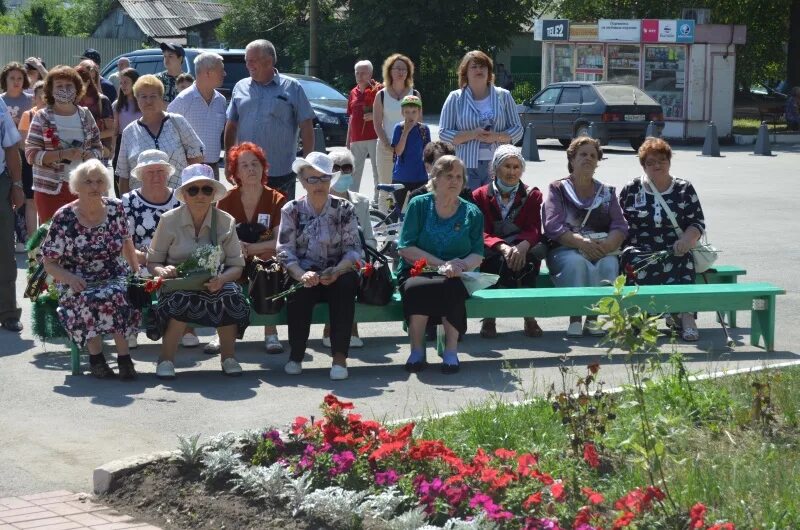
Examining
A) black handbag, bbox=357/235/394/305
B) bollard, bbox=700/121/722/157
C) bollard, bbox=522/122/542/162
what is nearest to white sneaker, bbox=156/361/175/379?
black handbag, bbox=357/235/394/305

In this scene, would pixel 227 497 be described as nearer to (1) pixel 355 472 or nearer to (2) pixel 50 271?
(1) pixel 355 472

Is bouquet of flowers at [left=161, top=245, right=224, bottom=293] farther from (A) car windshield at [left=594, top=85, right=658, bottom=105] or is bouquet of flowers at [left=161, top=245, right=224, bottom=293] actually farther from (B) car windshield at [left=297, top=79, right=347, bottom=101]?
(A) car windshield at [left=594, top=85, right=658, bottom=105]

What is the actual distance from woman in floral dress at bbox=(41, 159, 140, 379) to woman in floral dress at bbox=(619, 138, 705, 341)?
148 inches

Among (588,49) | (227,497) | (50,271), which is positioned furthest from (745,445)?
(588,49)

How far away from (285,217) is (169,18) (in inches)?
2376

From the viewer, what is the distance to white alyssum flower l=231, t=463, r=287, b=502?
18.5ft

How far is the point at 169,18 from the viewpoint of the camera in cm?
6675

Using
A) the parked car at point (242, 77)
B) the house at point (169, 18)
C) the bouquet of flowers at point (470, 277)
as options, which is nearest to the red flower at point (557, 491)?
the bouquet of flowers at point (470, 277)

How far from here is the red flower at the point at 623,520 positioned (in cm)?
475

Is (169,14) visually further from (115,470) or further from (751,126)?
(115,470)

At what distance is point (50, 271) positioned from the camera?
824cm

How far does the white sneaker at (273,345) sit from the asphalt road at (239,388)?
99 millimetres

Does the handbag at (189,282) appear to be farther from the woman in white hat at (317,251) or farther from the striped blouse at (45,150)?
the striped blouse at (45,150)

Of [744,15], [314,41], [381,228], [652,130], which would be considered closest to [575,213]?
[381,228]
